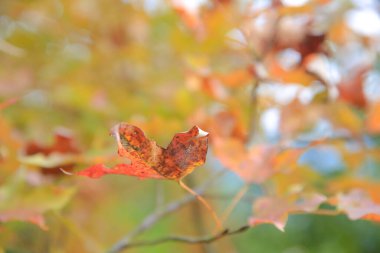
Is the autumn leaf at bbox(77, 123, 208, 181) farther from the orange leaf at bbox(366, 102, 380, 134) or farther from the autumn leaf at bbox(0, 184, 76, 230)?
the orange leaf at bbox(366, 102, 380, 134)

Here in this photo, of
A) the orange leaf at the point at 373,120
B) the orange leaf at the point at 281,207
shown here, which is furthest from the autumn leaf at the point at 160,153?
the orange leaf at the point at 373,120

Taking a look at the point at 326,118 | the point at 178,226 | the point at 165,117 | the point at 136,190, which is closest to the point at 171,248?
the point at 178,226

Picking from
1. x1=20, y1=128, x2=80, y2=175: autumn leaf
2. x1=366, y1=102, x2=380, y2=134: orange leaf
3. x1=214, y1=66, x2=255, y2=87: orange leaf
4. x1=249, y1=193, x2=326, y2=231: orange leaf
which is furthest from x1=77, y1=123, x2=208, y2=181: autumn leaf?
x1=366, y1=102, x2=380, y2=134: orange leaf

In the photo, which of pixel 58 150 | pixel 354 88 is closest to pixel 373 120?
pixel 354 88

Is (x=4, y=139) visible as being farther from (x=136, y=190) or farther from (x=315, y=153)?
(x=315, y=153)

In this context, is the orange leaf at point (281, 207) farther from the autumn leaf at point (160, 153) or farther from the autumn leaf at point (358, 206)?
the autumn leaf at point (160, 153)

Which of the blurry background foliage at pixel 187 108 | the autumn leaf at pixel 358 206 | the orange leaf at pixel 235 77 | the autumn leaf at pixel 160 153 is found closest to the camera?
the autumn leaf at pixel 160 153
